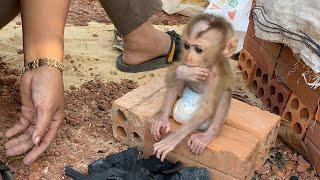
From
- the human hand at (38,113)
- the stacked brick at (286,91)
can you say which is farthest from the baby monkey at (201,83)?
the stacked brick at (286,91)

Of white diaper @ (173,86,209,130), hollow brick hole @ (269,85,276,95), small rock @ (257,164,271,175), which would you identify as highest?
white diaper @ (173,86,209,130)

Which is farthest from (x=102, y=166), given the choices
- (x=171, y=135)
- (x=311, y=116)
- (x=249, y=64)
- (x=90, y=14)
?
(x=90, y=14)

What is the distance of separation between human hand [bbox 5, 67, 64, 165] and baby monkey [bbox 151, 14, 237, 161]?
393 millimetres

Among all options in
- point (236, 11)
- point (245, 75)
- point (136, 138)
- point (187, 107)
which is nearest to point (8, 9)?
point (136, 138)

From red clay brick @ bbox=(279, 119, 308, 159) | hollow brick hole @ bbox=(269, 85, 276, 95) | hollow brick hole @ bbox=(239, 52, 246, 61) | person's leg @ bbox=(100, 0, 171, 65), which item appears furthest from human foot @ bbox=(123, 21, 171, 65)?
red clay brick @ bbox=(279, 119, 308, 159)

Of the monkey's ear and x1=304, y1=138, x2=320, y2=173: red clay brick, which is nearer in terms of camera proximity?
the monkey's ear

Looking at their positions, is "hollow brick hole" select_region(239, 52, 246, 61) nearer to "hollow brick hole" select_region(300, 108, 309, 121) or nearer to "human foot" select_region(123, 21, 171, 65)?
"human foot" select_region(123, 21, 171, 65)

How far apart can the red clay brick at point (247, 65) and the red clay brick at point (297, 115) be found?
0.45 m

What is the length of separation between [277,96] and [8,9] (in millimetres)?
1338

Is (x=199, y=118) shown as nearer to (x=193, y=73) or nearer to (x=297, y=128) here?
(x=193, y=73)

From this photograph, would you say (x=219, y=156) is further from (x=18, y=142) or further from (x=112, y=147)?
(x=18, y=142)

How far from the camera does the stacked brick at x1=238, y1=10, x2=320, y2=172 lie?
2.27 m

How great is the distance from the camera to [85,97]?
2.65 meters

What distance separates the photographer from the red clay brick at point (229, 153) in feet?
6.27
